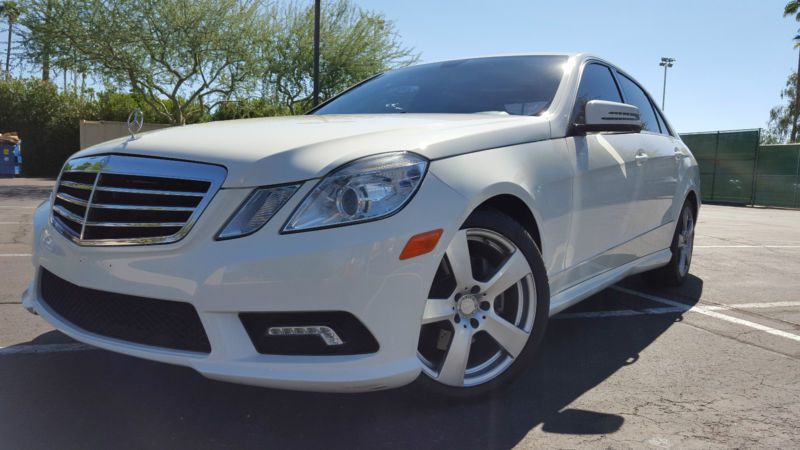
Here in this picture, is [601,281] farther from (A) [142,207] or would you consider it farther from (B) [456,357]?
(A) [142,207]

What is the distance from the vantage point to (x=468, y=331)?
2.57 meters

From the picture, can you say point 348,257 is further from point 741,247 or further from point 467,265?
point 741,247

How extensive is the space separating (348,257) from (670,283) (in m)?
3.87

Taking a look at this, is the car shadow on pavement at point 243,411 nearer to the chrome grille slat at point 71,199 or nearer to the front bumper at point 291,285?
the front bumper at point 291,285

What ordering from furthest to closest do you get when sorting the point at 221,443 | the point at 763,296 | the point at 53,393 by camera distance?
1. the point at 763,296
2. the point at 53,393
3. the point at 221,443

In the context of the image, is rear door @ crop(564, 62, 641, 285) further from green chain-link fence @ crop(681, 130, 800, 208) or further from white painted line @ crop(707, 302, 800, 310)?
green chain-link fence @ crop(681, 130, 800, 208)

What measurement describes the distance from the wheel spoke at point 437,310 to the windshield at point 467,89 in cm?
132

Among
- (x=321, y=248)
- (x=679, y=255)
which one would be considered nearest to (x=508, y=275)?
(x=321, y=248)

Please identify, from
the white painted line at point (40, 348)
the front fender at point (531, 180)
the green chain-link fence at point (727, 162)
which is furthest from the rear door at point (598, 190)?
the green chain-link fence at point (727, 162)

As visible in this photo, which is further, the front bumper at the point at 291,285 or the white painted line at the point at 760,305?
the white painted line at the point at 760,305

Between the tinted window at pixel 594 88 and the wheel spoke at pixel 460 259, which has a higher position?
the tinted window at pixel 594 88

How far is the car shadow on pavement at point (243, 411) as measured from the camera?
2355 millimetres

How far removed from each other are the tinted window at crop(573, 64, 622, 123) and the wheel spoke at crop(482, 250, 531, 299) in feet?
3.52

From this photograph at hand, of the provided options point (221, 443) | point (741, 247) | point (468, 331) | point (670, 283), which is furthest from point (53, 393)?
point (741, 247)
